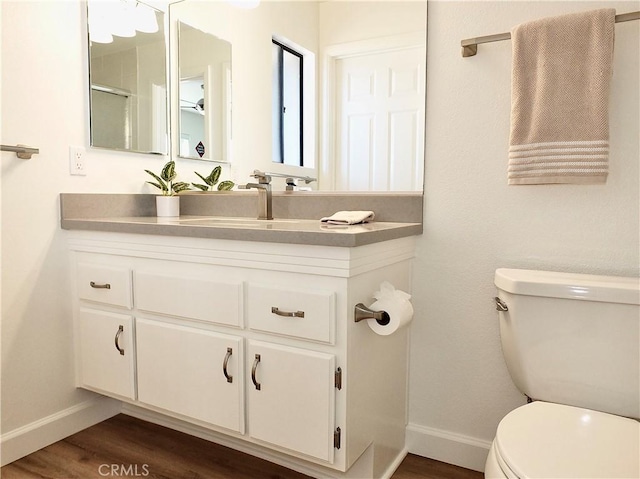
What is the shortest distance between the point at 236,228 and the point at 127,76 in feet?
3.68

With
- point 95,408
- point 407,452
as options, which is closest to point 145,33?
point 95,408

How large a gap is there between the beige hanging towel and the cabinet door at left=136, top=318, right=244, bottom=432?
1037 millimetres

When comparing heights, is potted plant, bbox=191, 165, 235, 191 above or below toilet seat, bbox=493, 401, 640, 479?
above

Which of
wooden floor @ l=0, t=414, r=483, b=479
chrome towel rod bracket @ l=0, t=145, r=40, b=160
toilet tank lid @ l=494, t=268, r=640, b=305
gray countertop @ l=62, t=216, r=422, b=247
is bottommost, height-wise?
wooden floor @ l=0, t=414, r=483, b=479

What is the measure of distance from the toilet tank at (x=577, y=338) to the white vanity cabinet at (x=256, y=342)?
42 centimetres

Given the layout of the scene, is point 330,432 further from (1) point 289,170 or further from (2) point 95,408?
(2) point 95,408

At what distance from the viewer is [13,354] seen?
1.77 m

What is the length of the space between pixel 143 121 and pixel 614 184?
1863 mm

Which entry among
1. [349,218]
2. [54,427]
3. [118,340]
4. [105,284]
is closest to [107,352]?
[118,340]

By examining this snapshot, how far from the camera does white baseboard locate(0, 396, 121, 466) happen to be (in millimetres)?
1759

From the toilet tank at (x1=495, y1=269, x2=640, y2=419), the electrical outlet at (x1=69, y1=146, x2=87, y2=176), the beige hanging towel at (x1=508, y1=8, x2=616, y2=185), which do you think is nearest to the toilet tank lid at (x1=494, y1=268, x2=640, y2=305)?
the toilet tank at (x1=495, y1=269, x2=640, y2=419)

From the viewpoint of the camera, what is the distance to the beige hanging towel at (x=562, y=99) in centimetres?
130

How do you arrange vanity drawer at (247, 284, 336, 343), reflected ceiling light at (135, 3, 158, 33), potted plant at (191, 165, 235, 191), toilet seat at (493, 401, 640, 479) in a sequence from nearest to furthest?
1. toilet seat at (493, 401, 640, 479)
2. vanity drawer at (247, 284, 336, 343)
3. reflected ceiling light at (135, 3, 158, 33)
4. potted plant at (191, 165, 235, 191)

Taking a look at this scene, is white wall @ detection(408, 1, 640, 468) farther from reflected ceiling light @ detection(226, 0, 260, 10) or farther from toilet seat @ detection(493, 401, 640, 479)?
reflected ceiling light @ detection(226, 0, 260, 10)
